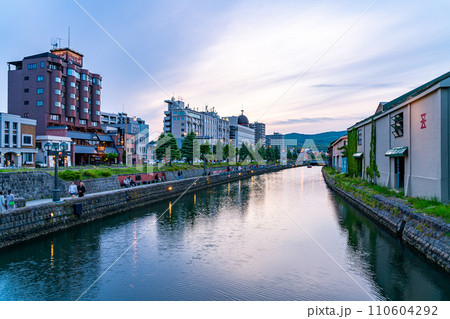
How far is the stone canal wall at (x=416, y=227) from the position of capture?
12758 millimetres

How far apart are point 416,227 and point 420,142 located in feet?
27.7

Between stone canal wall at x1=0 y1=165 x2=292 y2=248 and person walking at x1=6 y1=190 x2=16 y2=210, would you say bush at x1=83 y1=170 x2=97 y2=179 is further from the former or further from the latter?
person walking at x1=6 y1=190 x2=16 y2=210

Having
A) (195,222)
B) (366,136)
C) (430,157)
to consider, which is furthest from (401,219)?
(366,136)

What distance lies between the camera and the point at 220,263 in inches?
567

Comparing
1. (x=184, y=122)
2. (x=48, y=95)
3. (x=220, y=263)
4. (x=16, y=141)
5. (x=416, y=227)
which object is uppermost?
(x=184, y=122)

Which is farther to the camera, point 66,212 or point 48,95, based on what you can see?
point 48,95

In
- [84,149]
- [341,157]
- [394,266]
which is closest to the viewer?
[394,266]

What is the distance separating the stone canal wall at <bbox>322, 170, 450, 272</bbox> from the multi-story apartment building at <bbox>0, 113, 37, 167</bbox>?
5346 cm

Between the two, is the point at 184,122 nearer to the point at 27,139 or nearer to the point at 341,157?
the point at 27,139

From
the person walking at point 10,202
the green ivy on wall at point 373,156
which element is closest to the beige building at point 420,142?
the green ivy on wall at point 373,156

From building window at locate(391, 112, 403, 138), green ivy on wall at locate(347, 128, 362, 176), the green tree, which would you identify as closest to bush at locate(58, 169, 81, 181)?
building window at locate(391, 112, 403, 138)

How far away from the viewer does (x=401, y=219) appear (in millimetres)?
18172

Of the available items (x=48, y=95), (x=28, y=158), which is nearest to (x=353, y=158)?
(x=28, y=158)
